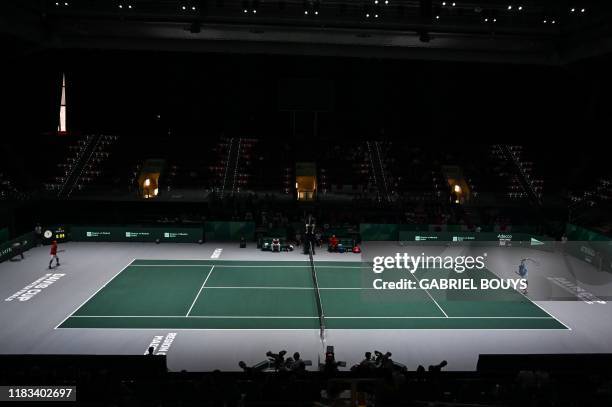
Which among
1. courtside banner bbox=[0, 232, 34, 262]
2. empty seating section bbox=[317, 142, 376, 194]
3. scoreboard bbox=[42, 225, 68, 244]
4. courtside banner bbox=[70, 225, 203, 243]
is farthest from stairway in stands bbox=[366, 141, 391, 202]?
courtside banner bbox=[0, 232, 34, 262]

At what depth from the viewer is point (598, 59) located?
36031 millimetres

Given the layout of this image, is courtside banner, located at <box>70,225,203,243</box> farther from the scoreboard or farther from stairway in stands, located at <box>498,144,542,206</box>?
stairway in stands, located at <box>498,144,542,206</box>

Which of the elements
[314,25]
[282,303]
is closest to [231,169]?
[314,25]

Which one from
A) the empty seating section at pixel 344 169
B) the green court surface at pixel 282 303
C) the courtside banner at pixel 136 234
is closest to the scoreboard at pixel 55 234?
the courtside banner at pixel 136 234

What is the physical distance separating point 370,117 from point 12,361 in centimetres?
3841

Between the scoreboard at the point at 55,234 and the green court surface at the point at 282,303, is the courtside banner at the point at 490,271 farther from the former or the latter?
the scoreboard at the point at 55,234

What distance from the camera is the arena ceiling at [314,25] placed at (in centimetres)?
3036

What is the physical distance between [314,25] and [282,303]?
1786 centimetres

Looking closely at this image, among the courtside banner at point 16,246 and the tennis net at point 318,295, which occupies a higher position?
the courtside banner at point 16,246

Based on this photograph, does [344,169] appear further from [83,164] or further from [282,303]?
[282,303]

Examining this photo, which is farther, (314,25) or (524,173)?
(524,173)

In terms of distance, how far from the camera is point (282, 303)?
21.0 m

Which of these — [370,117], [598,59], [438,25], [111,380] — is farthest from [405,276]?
[370,117]

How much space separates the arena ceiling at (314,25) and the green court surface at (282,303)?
1397cm
